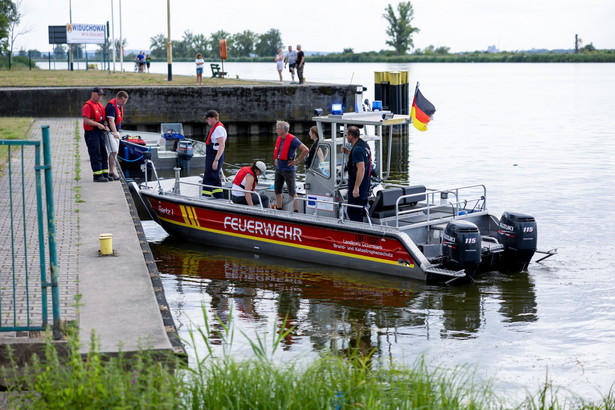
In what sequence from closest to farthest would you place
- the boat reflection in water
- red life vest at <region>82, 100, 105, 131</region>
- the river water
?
the river water, the boat reflection in water, red life vest at <region>82, 100, 105, 131</region>

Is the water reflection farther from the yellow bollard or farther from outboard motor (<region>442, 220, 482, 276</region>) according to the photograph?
the yellow bollard

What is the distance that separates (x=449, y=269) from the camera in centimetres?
1101

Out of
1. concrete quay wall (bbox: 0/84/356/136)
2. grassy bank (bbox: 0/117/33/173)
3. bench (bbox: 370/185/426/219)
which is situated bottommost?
bench (bbox: 370/185/426/219)

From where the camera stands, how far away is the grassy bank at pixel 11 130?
58.3 feet

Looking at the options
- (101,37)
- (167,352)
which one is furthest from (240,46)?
(167,352)

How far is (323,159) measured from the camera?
491 inches

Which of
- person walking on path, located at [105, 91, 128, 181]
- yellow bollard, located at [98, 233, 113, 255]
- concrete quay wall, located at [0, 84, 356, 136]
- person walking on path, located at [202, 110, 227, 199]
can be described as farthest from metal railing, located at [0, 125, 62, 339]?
concrete quay wall, located at [0, 84, 356, 136]

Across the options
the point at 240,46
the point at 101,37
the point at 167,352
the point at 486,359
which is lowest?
the point at 486,359

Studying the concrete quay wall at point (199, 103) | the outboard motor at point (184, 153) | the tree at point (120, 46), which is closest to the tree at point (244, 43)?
the tree at point (120, 46)

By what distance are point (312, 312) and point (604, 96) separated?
57667 millimetres

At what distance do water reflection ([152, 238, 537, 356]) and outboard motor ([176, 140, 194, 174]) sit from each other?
32.6 ft

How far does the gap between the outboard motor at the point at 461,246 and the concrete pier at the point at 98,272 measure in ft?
13.5

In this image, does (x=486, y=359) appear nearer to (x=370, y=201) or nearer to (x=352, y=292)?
(x=352, y=292)

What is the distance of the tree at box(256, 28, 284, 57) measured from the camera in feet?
468
